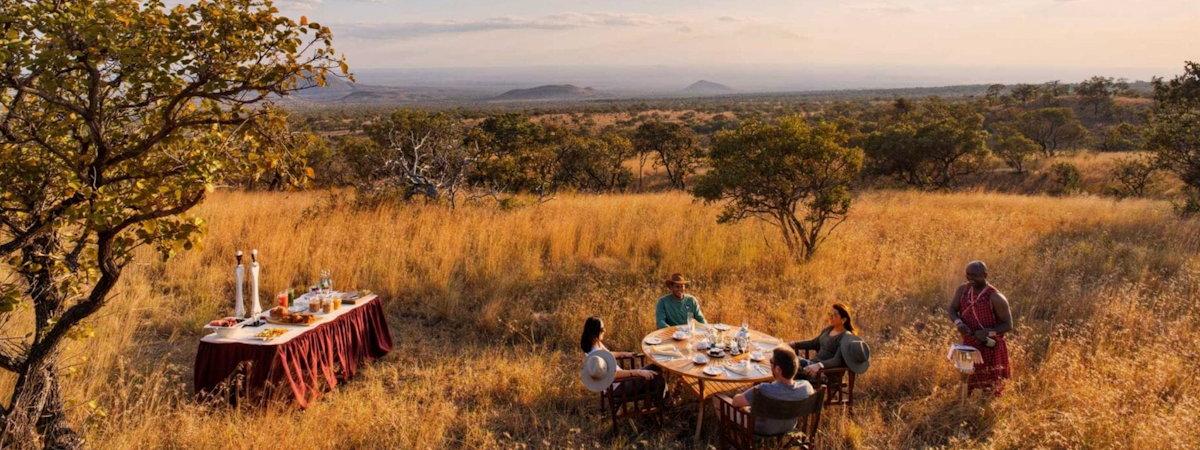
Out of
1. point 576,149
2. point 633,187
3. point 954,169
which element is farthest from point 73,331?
point 954,169

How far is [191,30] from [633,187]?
25.7 meters

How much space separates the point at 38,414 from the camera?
152 inches

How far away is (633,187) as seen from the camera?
28.6 metres

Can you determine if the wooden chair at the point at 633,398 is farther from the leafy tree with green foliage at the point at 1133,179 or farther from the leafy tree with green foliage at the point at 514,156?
the leafy tree with green foliage at the point at 1133,179

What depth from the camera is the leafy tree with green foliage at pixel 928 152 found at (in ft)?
77.6

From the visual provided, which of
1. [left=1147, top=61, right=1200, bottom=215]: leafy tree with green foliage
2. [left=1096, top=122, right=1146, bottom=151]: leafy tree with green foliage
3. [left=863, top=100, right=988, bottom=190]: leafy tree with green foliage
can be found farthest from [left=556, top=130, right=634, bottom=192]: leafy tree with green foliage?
[left=1096, top=122, right=1146, bottom=151]: leafy tree with green foliage

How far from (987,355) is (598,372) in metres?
3.62

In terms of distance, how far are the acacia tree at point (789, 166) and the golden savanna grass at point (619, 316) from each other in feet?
2.68

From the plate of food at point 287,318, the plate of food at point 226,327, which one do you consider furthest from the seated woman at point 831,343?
the plate of food at point 226,327

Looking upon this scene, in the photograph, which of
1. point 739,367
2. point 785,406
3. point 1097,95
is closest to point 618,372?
point 739,367

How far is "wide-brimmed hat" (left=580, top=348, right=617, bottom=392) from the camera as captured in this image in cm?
498

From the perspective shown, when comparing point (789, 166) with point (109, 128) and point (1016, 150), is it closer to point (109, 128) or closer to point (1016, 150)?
point (109, 128)

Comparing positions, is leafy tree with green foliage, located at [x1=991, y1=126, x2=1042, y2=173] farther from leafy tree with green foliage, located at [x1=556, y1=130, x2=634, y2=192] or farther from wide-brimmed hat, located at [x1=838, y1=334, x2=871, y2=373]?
wide-brimmed hat, located at [x1=838, y1=334, x2=871, y2=373]

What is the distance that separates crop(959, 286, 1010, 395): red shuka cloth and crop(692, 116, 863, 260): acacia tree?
3.74 meters
